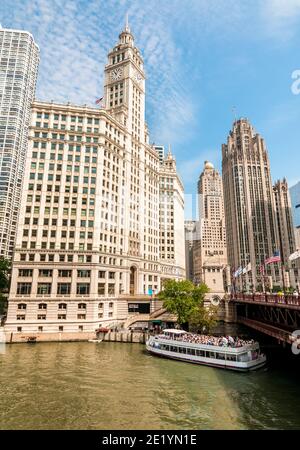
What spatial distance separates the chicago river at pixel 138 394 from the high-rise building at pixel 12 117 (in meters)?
123

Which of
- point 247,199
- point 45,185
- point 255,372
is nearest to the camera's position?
point 255,372

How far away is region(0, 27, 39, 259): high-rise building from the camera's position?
151m

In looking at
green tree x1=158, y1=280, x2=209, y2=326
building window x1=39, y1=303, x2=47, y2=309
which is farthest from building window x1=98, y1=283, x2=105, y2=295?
green tree x1=158, y1=280, x2=209, y2=326

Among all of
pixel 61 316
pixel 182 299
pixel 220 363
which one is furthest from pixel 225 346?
pixel 61 316

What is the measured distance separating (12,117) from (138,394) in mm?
166321

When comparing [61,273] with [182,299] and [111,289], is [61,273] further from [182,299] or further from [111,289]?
[182,299]

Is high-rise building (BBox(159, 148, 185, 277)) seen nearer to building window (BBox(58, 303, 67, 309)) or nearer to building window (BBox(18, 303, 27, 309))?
building window (BBox(58, 303, 67, 309))

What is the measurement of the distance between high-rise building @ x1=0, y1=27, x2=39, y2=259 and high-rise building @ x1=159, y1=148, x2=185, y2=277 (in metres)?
85.2

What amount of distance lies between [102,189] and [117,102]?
38.2 meters

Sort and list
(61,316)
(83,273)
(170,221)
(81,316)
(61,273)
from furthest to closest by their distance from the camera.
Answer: (170,221)
(83,273)
(61,273)
(81,316)
(61,316)

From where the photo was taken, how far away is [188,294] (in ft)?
214

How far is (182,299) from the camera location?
63.7m

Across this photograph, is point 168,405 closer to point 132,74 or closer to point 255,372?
point 255,372
